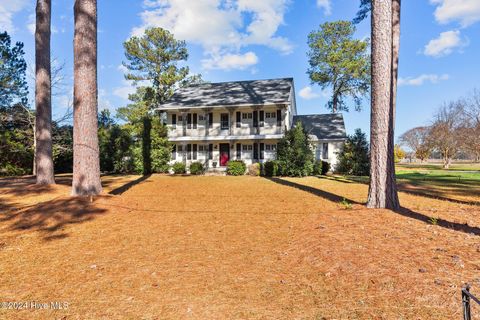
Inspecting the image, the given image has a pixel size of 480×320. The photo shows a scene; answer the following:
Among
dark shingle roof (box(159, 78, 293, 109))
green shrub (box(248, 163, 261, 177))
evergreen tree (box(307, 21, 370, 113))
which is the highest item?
evergreen tree (box(307, 21, 370, 113))

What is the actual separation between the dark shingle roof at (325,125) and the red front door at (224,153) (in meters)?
8.24

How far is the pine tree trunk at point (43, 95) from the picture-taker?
12.2 meters

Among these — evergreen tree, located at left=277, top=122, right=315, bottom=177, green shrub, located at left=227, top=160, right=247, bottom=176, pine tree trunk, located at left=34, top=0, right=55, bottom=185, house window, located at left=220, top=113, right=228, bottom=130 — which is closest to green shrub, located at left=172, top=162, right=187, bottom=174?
green shrub, located at left=227, top=160, right=247, bottom=176

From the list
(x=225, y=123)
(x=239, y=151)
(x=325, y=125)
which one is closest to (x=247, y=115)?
(x=225, y=123)

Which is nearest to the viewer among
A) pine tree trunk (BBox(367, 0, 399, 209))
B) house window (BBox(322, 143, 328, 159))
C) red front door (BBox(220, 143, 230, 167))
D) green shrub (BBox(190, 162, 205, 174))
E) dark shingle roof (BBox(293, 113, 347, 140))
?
pine tree trunk (BBox(367, 0, 399, 209))

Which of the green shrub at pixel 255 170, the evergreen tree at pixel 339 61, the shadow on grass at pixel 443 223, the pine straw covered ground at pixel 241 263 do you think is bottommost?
the pine straw covered ground at pixel 241 263

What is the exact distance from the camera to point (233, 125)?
25109mm

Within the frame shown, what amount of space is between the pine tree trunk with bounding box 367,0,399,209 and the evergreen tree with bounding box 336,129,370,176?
15091 mm

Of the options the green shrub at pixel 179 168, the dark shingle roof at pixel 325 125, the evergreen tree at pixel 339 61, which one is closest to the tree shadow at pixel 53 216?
the green shrub at pixel 179 168

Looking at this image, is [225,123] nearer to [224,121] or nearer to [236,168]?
[224,121]

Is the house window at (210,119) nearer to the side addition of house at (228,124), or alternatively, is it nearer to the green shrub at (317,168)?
the side addition of house at (228,124)

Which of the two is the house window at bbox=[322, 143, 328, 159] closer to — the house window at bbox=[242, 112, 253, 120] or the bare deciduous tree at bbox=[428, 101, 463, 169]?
the house window at bbox=[242, 112, 253, 120]

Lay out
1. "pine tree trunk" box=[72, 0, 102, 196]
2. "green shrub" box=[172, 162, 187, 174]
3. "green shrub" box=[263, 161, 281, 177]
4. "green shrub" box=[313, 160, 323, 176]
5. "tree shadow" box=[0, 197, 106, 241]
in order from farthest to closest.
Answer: "green shrub" box=[172, 162, 187, 174] < "green shrub" box=[313, 160, 323, 176] < "green shrub" box=[263, 161, 281, 177] < "pine tree trunk" box=[72, 0, 102, 196] < "tree shadow" box=[0, 197, 106, 241]

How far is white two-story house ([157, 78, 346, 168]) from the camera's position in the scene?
24.4 m
